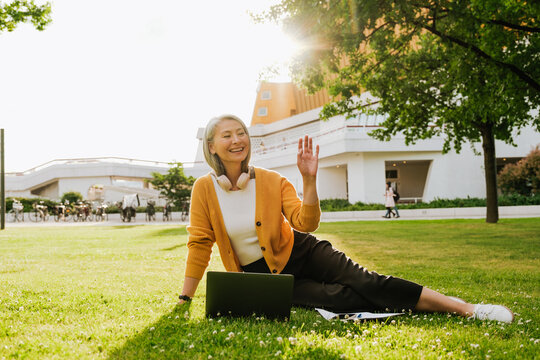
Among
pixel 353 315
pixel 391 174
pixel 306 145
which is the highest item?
pixel 391 174

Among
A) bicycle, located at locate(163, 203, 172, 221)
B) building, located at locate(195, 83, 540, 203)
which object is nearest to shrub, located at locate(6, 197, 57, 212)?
bicycle, located at locate(163, 203, 172, 221)

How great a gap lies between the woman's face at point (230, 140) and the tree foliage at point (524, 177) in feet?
95.3

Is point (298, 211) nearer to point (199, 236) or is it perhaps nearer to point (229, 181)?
point (229, 181)

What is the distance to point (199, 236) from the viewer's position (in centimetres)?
375

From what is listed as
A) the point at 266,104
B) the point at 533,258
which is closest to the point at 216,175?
the point at 533,258

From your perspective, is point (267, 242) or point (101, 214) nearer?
point (267, 242)

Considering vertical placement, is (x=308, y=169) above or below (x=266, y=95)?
below

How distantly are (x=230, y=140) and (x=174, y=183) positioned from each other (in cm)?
2939

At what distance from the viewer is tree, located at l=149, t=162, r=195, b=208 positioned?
106ft

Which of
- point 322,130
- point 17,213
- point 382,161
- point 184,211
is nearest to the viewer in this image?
point 184,211

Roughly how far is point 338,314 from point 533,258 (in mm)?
5793

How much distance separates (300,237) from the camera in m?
3.84

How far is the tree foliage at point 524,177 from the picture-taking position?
1099 inches

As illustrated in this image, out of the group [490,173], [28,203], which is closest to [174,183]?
[28,203]
